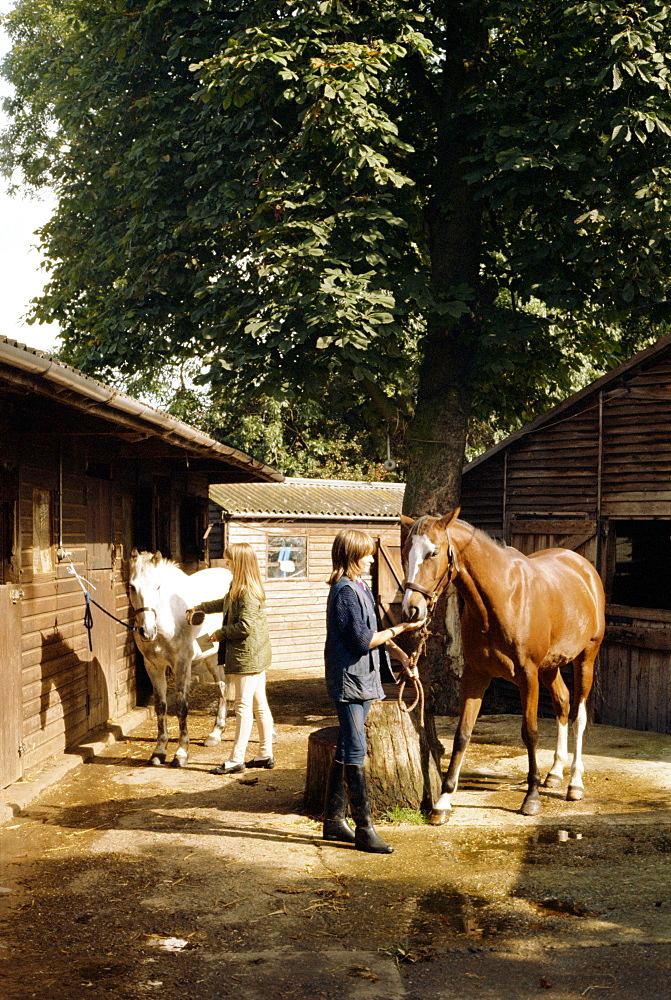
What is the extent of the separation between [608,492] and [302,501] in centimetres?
891

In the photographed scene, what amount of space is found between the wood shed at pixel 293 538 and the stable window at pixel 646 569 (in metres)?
6.13

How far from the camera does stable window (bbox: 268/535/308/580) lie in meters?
19.5

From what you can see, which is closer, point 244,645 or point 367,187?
point 244,645

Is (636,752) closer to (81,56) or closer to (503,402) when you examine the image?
(503,402)

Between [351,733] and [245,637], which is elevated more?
[245,637]

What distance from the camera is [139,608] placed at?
8.74m

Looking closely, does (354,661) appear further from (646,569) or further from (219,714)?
(646,569)

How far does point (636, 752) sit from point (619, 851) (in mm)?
4024

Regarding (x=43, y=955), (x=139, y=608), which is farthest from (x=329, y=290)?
(x=43, y=955)

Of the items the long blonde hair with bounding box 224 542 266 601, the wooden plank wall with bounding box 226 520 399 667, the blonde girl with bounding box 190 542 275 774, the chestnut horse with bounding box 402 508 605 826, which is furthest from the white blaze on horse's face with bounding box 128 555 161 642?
the wooden plank wall with bounding box 226 520 399 667

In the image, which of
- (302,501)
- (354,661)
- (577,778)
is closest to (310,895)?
(354,661)

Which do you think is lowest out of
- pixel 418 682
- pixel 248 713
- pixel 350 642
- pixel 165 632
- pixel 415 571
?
pixel 248 713

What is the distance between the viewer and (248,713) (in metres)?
8.54

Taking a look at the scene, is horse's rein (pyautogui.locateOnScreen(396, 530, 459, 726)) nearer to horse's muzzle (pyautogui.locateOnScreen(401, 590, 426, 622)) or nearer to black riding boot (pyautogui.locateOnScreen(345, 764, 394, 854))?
horse's muzzle (pyautogui.locateOnScreen(401, 590, 426, 622))
